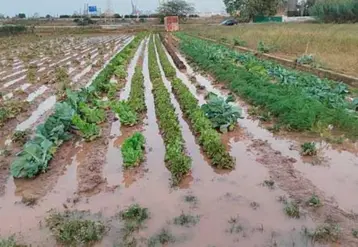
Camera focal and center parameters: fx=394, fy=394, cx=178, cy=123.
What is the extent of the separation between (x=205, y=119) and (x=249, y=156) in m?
1.52

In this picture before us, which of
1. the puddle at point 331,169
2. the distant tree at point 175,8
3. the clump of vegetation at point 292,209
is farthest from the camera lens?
the distant tree at point 175,8

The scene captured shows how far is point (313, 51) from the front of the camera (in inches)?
639

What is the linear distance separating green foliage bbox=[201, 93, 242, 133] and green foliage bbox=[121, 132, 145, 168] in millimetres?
1787

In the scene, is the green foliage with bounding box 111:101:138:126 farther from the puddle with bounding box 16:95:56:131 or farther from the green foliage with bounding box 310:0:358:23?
the green foliage with bounding box 310:0:358:23

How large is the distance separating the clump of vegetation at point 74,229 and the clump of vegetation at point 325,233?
2.15 metres

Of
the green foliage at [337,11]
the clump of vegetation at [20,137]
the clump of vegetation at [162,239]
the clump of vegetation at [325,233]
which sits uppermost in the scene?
the green foliage at [337,11]

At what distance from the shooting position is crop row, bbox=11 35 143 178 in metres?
5.65

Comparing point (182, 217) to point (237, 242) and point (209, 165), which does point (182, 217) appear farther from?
point (209, 165)

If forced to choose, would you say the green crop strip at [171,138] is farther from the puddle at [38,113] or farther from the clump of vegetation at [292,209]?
the puddle at [38,113]

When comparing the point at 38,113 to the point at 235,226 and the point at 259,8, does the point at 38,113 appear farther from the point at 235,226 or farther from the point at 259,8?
the point at 259,8

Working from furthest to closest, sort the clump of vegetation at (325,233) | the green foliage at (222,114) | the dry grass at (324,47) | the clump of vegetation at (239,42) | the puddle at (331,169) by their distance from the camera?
the clump of vegetation at (239,42)
the dry grass at (324,47)
the green foliage at (222,114)
the puddle at (331,169)
the clump of vegetation at (325,233)

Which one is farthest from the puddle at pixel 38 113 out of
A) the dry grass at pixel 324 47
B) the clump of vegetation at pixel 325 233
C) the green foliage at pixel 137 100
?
the dry grass at pixel 324 47

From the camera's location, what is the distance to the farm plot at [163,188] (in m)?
4.11

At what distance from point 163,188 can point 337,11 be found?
38351 mm
